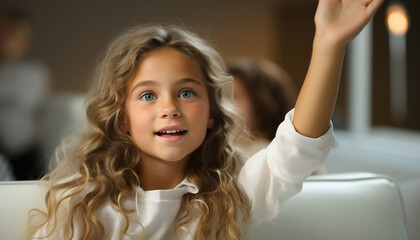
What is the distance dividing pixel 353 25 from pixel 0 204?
727 mm

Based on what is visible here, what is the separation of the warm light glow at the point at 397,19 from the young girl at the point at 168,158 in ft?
7.12

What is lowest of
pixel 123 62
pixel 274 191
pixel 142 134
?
pixel 274 191

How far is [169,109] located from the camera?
0.92 meters

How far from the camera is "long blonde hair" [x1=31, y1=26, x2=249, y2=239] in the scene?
3.08 feet

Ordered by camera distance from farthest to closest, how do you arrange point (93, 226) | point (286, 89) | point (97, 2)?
point (97, 2)
point (286, 89)
point (93, 226)

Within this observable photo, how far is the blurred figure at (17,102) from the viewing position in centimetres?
382

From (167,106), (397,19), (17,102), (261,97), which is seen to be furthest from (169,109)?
(17,102)

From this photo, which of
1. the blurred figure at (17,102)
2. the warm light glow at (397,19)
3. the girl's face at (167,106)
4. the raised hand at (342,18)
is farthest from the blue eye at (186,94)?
the blurred figure at (17,102)

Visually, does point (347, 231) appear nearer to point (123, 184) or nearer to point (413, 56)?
point (123, 184)

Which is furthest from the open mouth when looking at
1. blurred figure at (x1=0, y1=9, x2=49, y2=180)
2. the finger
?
blurred figure at (x1=0, y1=9, x2=49, y2=180)

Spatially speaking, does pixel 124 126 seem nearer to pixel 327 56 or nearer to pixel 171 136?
pixel 171 136

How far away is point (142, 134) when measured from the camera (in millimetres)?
958

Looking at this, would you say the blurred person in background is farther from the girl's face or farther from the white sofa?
the girl's face

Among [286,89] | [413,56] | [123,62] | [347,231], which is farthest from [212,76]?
[413,56]
